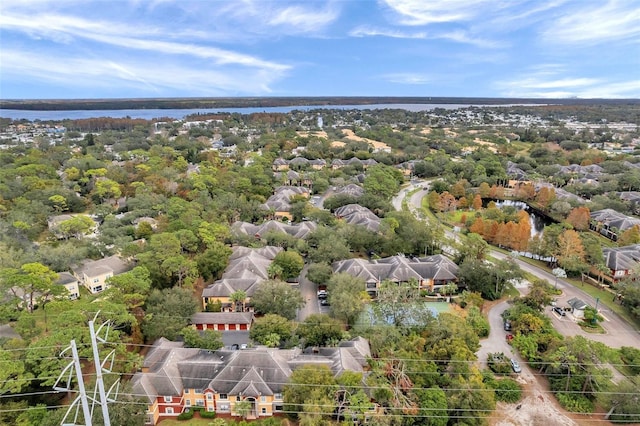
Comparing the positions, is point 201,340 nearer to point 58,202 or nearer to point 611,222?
point 58,202

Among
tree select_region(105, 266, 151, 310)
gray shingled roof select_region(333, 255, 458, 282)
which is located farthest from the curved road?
tree select_region(105, 266, 151, 310)

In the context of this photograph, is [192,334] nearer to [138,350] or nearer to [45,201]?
[138,350]

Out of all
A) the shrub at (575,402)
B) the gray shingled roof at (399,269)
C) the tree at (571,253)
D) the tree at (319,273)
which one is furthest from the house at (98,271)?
the tree at (571,253)

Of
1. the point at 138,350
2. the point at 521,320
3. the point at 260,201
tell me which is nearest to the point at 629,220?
the point at 521,320

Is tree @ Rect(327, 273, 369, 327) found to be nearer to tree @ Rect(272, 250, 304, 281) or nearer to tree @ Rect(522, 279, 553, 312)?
tree @ Rect(272, 250, 304, 281)

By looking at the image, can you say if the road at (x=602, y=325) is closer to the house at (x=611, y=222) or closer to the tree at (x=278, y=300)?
the house at (x=611, y=222)
